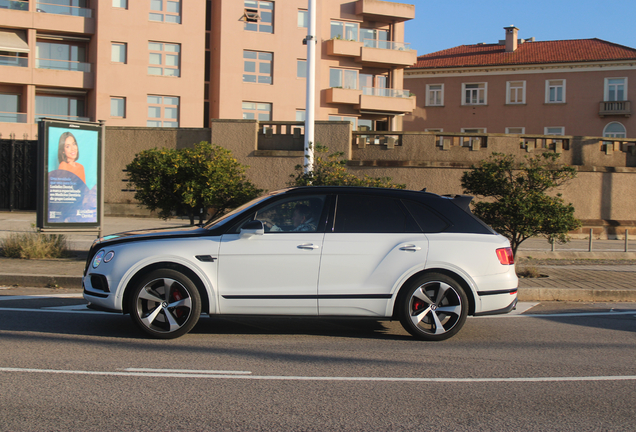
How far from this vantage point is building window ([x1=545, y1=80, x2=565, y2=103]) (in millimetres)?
44438

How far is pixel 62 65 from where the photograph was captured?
36.6 metres

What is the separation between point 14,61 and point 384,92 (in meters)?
23.4

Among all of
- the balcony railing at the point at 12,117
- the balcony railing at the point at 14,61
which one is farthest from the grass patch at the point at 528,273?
the balcony railing at the point at 14,61

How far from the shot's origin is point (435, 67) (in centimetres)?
4678

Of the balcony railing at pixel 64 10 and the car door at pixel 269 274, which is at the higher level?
the balcony railing at pixel 64 10

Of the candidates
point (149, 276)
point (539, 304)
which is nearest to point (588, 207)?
point (539, 304)

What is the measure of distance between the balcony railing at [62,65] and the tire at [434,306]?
35.1 meters

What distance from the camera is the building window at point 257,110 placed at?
38250 millimetres

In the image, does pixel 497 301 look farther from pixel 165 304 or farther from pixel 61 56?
pixel 61 56

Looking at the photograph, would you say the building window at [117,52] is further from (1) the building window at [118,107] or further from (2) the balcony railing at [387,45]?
(2) the balcony railing at [387,45]

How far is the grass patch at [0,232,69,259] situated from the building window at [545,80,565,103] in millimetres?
40500

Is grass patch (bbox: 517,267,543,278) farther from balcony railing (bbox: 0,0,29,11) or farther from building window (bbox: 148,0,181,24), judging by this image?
balcony railing (bbox: 0,0,29,11)

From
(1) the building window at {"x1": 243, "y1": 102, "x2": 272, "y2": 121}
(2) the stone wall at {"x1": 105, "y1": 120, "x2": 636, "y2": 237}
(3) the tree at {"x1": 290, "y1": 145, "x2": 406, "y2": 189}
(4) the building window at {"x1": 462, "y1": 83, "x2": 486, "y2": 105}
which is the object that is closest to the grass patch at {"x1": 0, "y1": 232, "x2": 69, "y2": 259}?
(3) the tree at {"x1": 290, "y1": 145, "x2": 406, "y2": 189}

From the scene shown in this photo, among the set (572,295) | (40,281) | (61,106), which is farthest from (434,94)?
(40,281)
